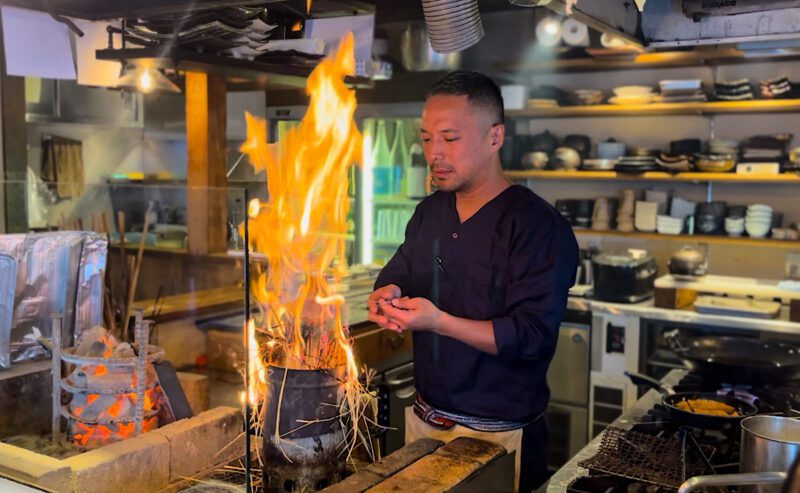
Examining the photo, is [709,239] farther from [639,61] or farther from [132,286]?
[132,286]

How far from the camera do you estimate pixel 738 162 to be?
4805 mm

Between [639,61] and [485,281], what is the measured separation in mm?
3373

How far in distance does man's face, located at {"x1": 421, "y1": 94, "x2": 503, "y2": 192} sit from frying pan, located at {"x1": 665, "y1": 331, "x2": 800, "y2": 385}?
1.12 meters

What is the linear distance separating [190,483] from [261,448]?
0.83ft

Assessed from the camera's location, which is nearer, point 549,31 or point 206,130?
point 206,130

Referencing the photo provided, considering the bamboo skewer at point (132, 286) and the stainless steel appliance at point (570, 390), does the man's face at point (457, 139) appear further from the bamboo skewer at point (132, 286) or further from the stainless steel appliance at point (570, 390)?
the stainless steel appliance at point (570, 390)

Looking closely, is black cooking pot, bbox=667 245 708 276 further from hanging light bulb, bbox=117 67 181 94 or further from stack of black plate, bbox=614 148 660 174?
hanging light bulb, bbox=117 67 181 94

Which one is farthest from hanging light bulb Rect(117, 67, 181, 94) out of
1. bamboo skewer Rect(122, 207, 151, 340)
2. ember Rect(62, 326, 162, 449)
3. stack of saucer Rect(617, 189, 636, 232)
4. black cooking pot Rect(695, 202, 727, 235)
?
black cooking pot Rect(695, 202, 727, 235)

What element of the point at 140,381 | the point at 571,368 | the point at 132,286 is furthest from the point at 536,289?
the point at 571,368

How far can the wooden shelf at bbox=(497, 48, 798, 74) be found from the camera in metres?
4.72

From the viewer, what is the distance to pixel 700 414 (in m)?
2.13

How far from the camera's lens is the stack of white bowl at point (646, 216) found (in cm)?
509

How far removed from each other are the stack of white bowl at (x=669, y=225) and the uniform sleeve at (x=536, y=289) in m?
Answer: 3.09

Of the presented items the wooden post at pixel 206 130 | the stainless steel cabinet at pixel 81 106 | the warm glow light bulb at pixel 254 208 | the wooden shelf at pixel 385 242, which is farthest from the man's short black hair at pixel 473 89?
the stainless steel cabinet at pixel 81 106
